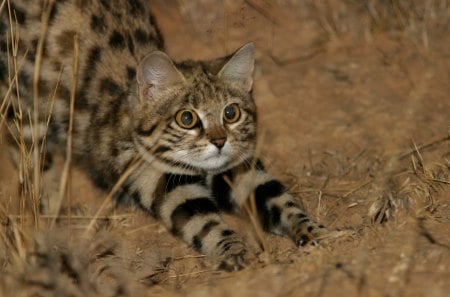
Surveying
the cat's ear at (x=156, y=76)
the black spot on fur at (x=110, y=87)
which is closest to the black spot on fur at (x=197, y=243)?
the cat's ear at (x=156, y=76)

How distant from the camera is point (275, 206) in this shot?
4578mm

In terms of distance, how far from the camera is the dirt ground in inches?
139

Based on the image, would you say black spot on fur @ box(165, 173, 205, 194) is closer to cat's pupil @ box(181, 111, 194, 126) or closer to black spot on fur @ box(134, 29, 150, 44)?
cat's pupil @ box(181, 111, 194, 126)

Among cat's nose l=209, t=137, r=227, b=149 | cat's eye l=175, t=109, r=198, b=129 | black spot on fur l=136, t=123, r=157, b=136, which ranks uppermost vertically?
cat's eye l=175, t=109, r=198, b=129

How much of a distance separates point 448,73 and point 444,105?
36 centimetres

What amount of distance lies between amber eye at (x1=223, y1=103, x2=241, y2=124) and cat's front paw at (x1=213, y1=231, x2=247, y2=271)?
25.1 inches

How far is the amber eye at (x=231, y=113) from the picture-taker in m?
4.48

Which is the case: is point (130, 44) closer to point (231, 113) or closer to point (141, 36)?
point (141, 36)

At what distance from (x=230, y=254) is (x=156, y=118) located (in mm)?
876

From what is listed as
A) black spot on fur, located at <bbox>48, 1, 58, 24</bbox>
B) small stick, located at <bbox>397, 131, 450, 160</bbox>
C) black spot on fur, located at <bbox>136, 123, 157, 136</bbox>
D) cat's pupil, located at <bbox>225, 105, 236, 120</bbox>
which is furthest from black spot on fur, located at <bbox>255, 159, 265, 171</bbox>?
black spot on fur, located at <bbox>48, 1, 58, 24</bbox>

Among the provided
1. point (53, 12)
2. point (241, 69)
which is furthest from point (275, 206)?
point (53, 12)

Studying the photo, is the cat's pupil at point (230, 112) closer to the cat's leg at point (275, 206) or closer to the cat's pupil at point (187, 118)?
the cat's pupil at point (187, 118)

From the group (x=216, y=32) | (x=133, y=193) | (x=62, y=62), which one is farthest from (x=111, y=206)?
(x=216, y=32)

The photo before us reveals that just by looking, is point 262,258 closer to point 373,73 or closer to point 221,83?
point 221,83
